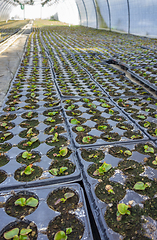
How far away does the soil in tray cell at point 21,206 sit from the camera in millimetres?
1279

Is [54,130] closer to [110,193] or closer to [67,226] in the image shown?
[110,193]

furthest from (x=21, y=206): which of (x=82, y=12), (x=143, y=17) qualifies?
(x=82, y=12)

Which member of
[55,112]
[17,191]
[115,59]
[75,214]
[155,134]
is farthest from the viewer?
[115,59]

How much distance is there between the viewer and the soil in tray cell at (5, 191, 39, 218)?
128 cm

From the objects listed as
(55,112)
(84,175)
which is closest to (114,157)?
(84,175)

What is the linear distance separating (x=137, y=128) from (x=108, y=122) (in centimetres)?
37

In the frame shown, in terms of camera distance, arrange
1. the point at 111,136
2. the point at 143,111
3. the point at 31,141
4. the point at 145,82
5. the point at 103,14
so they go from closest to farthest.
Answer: the point at 31,141 → the point at 111,136 → the point at 143,111 → the point at 145,82 → the point at 103,14

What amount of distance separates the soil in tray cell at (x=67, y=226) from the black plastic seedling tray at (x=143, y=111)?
1.24 metres

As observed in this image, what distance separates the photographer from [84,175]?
1582mm

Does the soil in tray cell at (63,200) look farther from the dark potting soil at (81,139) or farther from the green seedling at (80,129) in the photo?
the green seedling at (80,129)

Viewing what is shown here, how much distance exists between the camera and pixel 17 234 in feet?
3.71

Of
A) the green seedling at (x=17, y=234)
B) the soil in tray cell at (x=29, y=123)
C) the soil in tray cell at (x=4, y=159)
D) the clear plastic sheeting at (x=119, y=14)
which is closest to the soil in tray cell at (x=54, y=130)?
the soil in tray cell at (x=29, y=123)

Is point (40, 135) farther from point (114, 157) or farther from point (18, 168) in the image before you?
point (114, 157)

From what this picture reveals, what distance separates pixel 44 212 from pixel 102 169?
58cm
